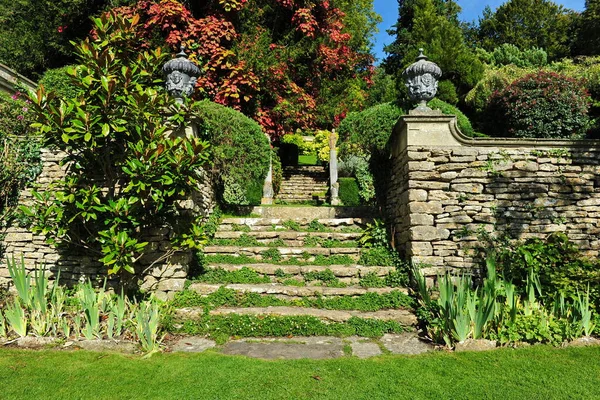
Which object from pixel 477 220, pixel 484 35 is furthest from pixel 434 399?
pixel 484 35

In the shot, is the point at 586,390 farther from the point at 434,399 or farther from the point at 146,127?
the point at 146,127

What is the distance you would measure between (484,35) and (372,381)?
27728 millimetres

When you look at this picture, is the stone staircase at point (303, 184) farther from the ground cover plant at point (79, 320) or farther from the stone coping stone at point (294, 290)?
the ground cover plant at point (79, 320)

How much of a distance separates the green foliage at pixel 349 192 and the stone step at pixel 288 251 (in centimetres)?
396

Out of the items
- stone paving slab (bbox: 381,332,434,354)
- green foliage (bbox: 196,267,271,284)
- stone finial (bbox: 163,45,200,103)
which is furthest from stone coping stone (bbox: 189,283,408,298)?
stone finial (bbox: 163,45,200,103)

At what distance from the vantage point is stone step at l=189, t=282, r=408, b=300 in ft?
14.9

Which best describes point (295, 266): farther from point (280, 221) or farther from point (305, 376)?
point (305, 376)

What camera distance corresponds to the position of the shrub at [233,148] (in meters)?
5.84

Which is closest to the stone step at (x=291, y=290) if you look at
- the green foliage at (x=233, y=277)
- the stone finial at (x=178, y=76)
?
the green foliage at (x=233, y=277)

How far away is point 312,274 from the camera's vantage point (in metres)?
4.91

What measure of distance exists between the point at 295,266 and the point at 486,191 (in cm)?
297

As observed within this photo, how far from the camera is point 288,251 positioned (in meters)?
5.54

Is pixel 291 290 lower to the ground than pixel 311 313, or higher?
higher

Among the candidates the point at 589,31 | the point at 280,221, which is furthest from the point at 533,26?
the point at 280,221
